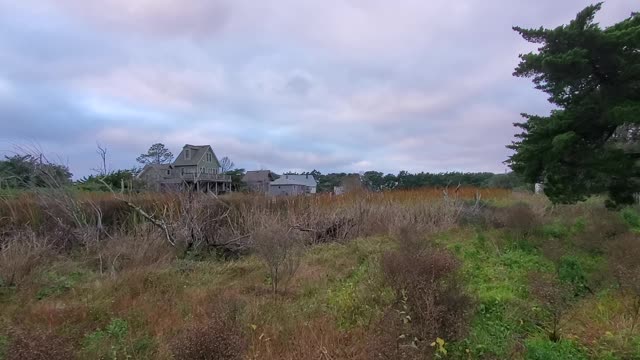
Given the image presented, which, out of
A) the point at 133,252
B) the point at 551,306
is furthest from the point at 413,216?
the point at 551,306

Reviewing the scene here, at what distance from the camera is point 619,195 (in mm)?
10383

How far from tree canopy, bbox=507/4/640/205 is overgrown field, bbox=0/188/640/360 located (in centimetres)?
155

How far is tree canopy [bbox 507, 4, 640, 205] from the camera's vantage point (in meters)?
8.89

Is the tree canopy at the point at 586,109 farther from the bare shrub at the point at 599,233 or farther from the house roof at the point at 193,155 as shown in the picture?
the house roof at the point at 193,155

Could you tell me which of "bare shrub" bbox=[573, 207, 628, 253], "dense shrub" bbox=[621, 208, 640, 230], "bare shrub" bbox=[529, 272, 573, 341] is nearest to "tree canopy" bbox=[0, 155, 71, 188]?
"bare shrub" bbox=[529, 272, 573, 341]

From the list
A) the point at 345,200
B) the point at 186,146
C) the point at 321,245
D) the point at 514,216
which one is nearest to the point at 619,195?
the point at 514,216

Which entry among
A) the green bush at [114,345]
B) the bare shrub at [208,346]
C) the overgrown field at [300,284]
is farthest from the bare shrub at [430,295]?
the green bush at [114,345]

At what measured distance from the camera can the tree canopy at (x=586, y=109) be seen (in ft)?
29.2

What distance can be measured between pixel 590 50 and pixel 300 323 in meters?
8.04

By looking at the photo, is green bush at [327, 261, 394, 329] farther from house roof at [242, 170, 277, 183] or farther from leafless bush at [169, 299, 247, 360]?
house roof at [242, 170, 277, 183]

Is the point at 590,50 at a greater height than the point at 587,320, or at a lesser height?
greater

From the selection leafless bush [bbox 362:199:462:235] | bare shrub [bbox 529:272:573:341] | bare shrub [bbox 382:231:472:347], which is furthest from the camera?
leafless bush [bbox 362:199:462:235]

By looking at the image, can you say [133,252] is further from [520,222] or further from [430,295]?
[520,222]

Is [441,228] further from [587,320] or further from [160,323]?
[160,323]
